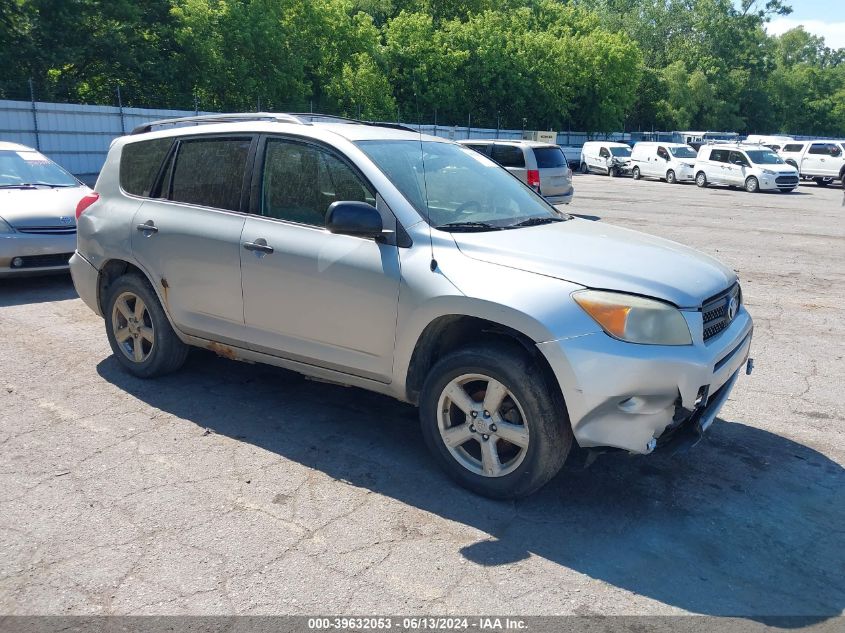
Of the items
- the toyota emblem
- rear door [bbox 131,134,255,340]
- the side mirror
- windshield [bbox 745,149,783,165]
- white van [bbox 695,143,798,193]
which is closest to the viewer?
the side mirror

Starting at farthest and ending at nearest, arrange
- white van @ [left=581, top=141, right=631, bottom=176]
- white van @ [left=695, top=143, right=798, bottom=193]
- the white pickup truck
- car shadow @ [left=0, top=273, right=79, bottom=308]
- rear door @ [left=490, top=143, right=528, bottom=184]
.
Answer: white van @ [left=581, top=141, right=631, bottom=176] → the white pickup truck → white van @ [left=695, top=143, right=798, bottom=193] → rear door @ [left=490, top=143, right=528, bottom=184] → car shadow @ [left=0, top=273, right=79, bottom=308]

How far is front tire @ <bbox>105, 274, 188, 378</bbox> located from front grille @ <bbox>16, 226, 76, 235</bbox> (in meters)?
3.35

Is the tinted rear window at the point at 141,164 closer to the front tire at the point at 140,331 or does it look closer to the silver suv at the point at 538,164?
the front tire at the point at 140,331

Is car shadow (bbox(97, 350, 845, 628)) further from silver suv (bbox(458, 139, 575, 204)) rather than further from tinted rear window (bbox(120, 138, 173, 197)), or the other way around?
silver suv (bbox(458, 139, 575, 204))

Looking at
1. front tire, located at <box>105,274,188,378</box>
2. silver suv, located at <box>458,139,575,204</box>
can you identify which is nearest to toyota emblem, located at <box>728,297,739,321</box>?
front tire, located at <box>105,274,188,378</box>

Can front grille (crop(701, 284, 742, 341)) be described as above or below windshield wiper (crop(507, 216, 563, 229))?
below

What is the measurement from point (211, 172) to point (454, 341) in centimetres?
213

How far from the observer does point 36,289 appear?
334 inches

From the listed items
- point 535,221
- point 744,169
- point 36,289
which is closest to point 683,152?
point 744,169

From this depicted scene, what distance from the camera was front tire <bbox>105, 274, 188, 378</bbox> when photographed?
17.3ft

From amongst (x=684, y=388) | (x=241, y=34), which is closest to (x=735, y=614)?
(x=684, y=388)

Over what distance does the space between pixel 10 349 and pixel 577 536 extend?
498 centimetres

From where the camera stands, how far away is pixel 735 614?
2.97 metres

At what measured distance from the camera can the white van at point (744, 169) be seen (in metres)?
27.2
